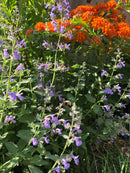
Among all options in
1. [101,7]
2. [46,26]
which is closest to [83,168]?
[46,26]

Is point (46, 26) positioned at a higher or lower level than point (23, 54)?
higher

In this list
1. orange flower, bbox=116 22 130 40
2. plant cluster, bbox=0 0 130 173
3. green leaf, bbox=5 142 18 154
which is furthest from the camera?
orange flower, bbox=116 22 130 40

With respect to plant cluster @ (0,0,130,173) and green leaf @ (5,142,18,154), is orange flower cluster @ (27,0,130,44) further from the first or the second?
green leaf @ (5,142,18,154)

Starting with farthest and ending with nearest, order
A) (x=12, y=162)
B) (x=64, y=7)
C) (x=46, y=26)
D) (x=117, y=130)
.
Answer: (x=46, y=26) < (x=117, y=130) < (x=64, y=7) < (x=12, y=162)

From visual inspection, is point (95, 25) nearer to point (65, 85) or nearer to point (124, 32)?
point (124, 32)

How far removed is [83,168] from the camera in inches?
74.4

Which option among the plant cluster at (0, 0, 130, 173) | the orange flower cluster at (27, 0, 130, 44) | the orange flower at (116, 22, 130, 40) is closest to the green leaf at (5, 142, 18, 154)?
the plant cluster at (0, 0, 130, 173)

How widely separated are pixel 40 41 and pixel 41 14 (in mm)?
627

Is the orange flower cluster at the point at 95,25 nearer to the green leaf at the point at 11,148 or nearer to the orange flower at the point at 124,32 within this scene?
the orange flower at the point at 124,32

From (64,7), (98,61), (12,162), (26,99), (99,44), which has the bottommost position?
(12,162)

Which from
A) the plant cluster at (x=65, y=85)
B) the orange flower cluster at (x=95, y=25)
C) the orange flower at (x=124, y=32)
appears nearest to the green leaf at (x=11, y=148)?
the plant cluster at (x=65, y=85)

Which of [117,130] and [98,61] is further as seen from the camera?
[98,61]

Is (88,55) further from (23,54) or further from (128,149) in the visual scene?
(128,149)

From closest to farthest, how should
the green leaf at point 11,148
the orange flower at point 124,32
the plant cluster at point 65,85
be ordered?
1. the green leaf at point 11,148
2. the plant cluster at point 65,85
3. the orange flower at point 124,32
